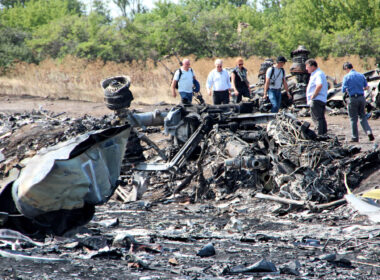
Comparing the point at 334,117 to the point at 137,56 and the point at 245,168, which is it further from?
the point at 137,56

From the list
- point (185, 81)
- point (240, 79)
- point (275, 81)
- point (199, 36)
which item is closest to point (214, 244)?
point (185, 81)

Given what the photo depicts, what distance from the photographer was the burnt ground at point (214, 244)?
466 cm

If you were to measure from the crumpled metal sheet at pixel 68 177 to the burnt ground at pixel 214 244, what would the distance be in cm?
40

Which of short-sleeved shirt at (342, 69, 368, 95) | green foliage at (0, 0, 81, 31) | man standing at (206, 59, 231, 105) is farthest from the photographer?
green foliage at (0, 0, 81, 31)

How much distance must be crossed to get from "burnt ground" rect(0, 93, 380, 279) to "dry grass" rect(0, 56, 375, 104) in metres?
13.9

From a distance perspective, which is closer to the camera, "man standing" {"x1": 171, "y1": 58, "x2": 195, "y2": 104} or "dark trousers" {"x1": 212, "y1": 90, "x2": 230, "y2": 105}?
"man standing" {"x1": 171, "y1": 58, "x2": 195, "y2": 104}

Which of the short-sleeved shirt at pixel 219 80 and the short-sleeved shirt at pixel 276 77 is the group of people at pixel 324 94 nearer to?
the short-sleeved shirt at pixel 276 77

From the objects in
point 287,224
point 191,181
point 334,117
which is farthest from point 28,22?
point 287,224

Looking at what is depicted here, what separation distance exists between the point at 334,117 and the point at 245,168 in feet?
23.7

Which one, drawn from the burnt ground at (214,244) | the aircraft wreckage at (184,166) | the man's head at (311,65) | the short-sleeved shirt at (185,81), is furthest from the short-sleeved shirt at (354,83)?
the short-sleeved shirt at (185,81)

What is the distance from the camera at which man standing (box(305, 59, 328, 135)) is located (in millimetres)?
10242

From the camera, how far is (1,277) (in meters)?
4.23

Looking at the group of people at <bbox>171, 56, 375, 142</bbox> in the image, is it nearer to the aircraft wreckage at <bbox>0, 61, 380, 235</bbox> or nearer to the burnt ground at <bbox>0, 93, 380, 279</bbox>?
the aircraft wreckage at <bbox>0, 61, 380, 235</bbox>

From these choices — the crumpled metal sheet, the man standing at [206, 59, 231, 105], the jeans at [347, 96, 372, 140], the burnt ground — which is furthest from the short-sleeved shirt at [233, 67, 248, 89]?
the crumpled metal sheet
